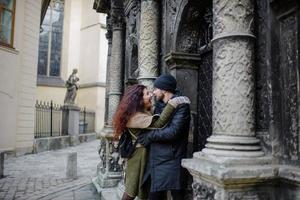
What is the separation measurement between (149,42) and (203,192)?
3022 mm

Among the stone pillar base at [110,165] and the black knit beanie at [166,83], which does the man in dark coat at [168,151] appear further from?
the stone pillar base at [110,165]

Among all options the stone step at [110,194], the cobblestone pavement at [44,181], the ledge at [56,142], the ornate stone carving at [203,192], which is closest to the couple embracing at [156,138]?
the ornate stone carving at [203,192]

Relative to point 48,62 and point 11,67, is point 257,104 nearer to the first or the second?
point 11,67

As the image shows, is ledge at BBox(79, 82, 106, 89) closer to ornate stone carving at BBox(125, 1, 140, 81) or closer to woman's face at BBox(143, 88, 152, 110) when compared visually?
ornate stone carving at BBox(125, 1, 140, 81)

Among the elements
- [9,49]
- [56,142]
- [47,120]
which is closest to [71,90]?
[47,120]

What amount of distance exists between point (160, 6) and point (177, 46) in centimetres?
116

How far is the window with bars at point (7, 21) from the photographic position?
13.4m

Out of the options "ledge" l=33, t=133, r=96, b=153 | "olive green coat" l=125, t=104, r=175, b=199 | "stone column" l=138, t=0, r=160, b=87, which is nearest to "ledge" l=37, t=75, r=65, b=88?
"ledge" l=33, t=133, r=96, b=153

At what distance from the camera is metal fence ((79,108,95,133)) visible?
23.2 m

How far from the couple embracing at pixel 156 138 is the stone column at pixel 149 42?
1.77 meters

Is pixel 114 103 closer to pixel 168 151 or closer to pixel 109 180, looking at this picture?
pixel 109 180

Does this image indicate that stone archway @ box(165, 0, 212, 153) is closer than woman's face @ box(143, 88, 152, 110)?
No

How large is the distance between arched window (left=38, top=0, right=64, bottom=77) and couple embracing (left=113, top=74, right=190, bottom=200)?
2426cm

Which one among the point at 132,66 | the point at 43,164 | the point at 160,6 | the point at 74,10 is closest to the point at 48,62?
the point at 74,10
